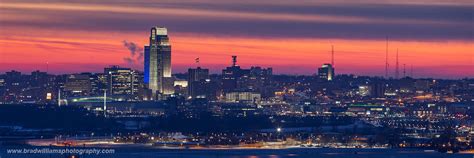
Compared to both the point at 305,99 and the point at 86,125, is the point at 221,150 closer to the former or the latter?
Result: the point at 86,125

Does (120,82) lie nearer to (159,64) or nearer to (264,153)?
(159,64)

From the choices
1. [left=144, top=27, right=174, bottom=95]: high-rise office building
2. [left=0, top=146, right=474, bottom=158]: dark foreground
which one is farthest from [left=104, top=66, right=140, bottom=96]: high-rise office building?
[left=0, top=146, right=474, bottom=158]: dark foreground

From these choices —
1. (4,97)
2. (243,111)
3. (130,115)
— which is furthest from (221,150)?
(4,97)

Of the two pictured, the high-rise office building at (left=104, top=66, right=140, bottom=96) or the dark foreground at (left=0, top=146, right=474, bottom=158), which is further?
the high-rise office building at (left=104, top=66, right=140, bottom=96)

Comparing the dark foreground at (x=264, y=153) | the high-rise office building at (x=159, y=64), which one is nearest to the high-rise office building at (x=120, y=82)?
the high-rise office building at (x=159, y=64)

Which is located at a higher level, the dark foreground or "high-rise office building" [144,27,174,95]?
"high-rise office building" [144,27,174,95]

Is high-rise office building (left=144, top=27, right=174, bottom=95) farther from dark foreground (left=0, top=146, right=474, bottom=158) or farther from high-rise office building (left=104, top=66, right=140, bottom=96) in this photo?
dark foreground (left=0, top=146, right=474, bottom=158)

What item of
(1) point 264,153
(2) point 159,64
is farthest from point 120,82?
(1) point 264,153

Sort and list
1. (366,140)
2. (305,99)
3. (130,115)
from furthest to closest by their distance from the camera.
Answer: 1. (305,99)
2. (130,115)
3. (366,140)

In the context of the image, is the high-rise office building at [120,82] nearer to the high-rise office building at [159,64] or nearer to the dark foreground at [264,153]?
the high-rise office building at [159,64]
